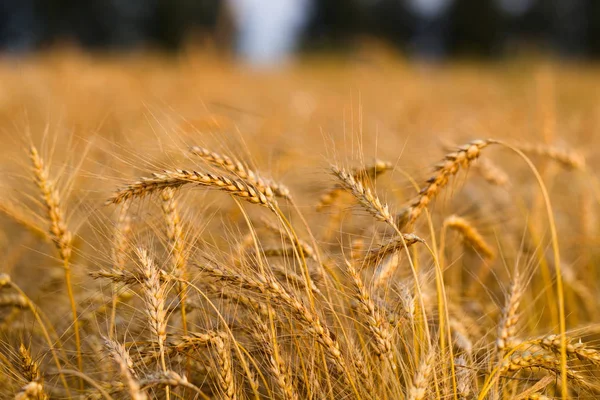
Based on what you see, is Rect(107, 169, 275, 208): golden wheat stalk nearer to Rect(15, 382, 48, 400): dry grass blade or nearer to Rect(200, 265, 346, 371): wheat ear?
Rect(200, 265, 346, 371): wheat ear

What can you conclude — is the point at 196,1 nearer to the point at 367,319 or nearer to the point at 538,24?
the point at 538,24

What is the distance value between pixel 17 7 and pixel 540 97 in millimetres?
36877

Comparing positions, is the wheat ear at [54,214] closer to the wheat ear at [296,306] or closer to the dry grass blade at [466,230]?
the wheat ear at [296,306]

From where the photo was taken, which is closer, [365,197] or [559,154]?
[365,197]

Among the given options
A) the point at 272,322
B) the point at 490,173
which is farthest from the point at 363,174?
the point at 490,173

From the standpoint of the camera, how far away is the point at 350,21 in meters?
37.0

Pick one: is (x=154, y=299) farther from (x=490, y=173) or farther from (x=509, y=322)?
(x=490, y=173)

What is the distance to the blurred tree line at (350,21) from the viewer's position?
29906 mm

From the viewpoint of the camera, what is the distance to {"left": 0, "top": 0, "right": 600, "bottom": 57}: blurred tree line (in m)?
29.9

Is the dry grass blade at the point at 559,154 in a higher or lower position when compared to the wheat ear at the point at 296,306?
higher

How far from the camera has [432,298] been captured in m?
1.69

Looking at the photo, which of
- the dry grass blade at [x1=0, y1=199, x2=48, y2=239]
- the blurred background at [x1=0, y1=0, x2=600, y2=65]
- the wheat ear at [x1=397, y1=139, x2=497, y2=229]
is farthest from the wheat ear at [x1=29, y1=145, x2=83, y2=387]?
the blurred background at [x1=0, y1=0, x2=600, y2=65]

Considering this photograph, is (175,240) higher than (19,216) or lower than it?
higher

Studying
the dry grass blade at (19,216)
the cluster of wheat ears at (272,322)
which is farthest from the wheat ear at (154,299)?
the dry grass blade at (19,216)
